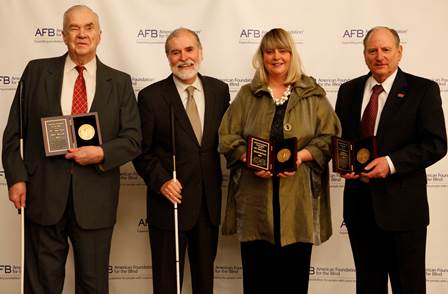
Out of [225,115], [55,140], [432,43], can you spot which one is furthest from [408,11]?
[55,140]

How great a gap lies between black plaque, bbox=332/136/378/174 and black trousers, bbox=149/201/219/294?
684 millimetres

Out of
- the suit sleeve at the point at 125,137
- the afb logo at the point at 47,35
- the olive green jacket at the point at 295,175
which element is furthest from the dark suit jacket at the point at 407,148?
the afb logo at the point at 47,35

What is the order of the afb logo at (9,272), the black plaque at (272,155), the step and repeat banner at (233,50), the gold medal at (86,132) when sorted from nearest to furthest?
1. the black plaque at (272,155)
2. the gold medal at (86,132)
3. the step and repeat banner at (233,50)
4. the afb logo at (9,272)

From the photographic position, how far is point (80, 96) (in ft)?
8.15

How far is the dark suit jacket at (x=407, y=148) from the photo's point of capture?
232 cm

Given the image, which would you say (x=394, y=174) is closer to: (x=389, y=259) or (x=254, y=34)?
(x=389, y=259)

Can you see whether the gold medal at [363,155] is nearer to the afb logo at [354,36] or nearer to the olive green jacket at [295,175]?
the olive green jacket at [295,175]

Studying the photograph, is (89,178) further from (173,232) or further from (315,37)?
(315,37)

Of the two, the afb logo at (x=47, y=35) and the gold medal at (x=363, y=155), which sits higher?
the afb logo at (x=47, y=35)

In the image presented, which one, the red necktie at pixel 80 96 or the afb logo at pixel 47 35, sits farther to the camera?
the afb logo at pixel 47 35

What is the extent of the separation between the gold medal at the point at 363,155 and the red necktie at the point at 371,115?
11cm

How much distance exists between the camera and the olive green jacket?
237 cm

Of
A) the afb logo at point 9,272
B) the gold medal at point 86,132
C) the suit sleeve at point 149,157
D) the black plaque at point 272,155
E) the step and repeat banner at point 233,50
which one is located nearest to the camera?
the black plaque at point 272,155

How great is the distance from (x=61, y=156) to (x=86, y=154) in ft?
0.47
